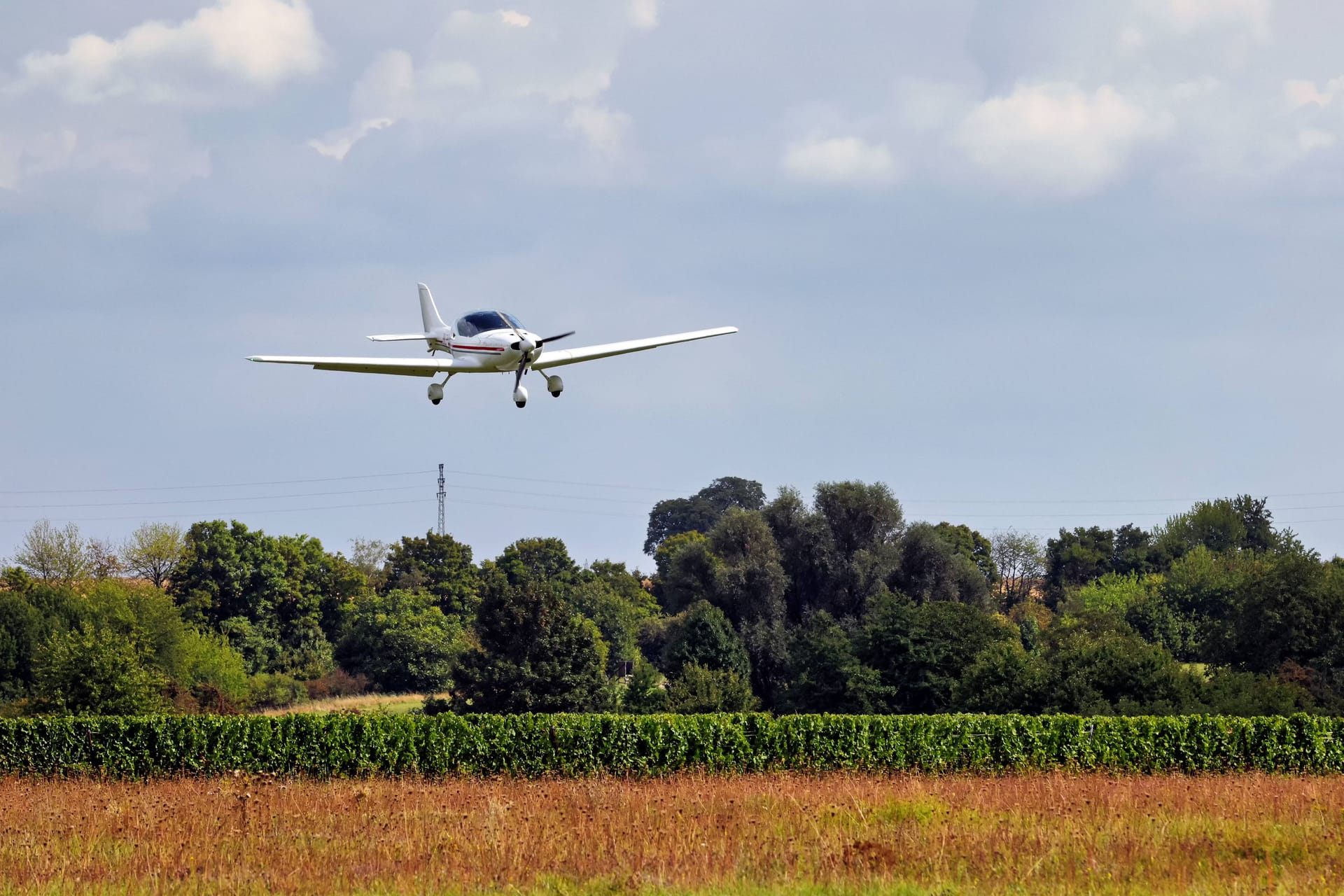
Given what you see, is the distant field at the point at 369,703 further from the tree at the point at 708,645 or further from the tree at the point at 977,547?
the tree at the point at 977,547

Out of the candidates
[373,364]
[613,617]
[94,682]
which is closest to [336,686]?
[613,617]

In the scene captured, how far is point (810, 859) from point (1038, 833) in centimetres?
322

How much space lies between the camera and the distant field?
251 ft

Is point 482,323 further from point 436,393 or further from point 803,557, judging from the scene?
point 803,557

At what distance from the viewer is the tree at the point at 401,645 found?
93125 millimetres

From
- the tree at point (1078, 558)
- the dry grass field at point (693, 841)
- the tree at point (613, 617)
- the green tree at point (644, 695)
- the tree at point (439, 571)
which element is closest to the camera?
the dry grass field at point (693, 841)

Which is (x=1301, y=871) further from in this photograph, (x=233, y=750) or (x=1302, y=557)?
(x=1302, y=557)

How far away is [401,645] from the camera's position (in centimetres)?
9388

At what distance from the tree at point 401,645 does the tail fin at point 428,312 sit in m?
58.6

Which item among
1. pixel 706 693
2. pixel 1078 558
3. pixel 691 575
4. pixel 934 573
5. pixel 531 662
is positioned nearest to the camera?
pixel 706 693

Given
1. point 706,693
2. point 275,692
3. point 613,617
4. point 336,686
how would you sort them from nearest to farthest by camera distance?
point 706,693 < point 275,692 < point 336,686 < point 613,617

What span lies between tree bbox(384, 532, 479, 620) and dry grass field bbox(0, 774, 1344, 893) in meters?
94.2

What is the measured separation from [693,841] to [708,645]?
63569 mm

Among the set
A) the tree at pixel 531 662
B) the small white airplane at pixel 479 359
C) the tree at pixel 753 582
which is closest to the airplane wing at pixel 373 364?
the small white airplane at pixel 479 359
